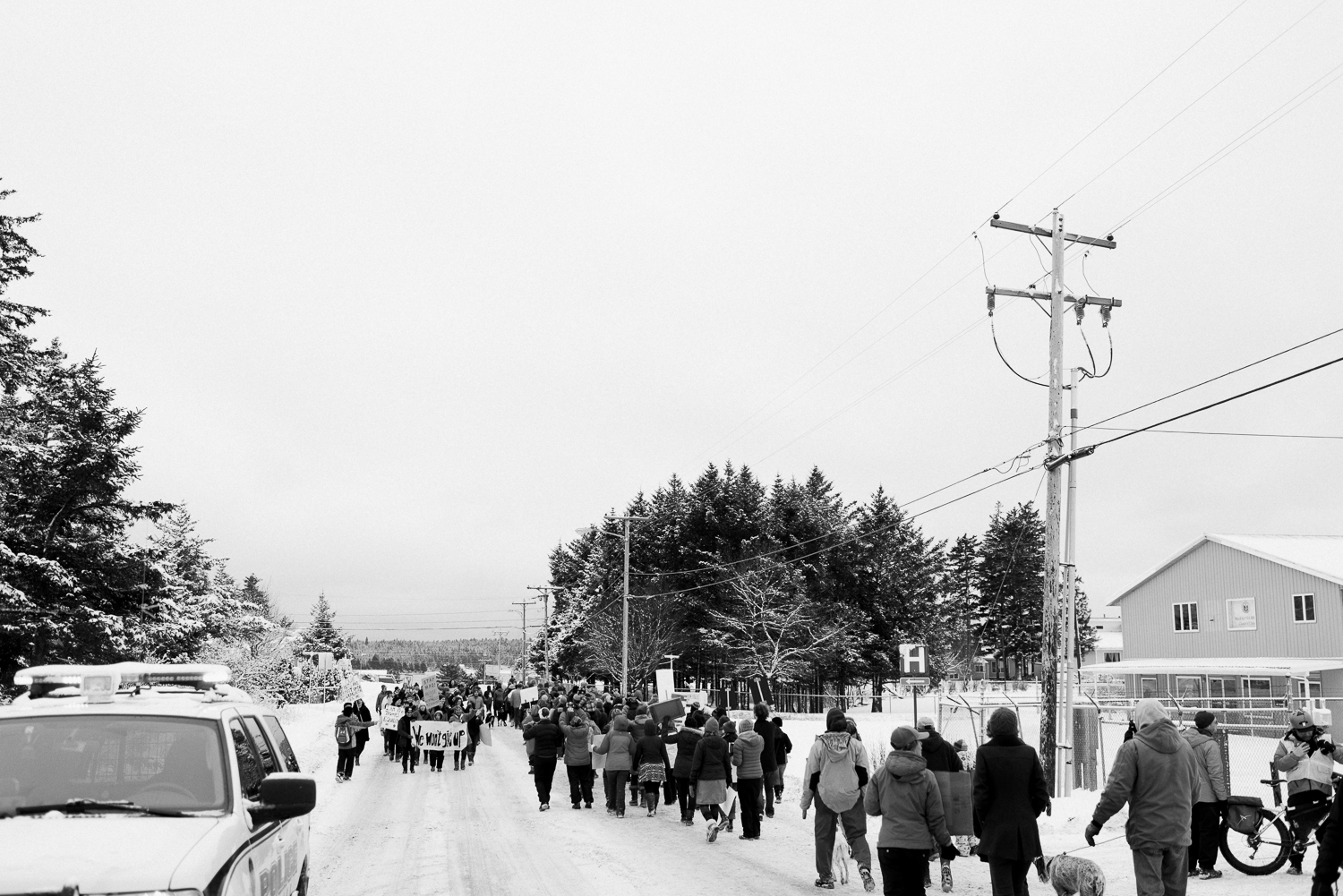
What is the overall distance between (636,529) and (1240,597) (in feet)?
135

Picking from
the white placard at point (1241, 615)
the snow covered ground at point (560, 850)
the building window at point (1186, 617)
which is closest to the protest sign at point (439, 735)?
the snow covered ground at point (560, 850)

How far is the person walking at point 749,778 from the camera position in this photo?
14.5 metres

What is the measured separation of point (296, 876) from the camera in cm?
752

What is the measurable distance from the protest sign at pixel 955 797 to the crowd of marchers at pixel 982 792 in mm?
97

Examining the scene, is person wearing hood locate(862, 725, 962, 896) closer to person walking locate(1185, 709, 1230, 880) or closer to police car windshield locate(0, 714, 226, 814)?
person walking locate(1185, 709, 1230, 880)

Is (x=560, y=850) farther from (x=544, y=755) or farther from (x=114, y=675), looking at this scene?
(x=114, y=675)

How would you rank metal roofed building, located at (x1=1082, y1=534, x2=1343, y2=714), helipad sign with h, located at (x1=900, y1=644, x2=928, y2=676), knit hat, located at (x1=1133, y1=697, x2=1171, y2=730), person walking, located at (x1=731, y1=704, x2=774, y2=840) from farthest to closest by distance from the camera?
metal roofed building, located at (x1=1082, y1=534, x2=1343, y2=714), helipad sign with h, located at (x1=900, y1=644, x2=928, y2=676), person walking, located at (x1=731, y1=704, x2=774, y2=840), knit hat, located at (x1=1133, y1=697, x2=1171, y2=730)

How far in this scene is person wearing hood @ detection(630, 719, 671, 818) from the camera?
17500 millimetres

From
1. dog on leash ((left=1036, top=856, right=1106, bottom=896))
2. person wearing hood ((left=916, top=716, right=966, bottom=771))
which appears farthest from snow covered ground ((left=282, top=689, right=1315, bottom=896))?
dog on leash ((left=1036, top=856, right=1106, bottom=896))

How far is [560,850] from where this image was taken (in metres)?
A: 13.5

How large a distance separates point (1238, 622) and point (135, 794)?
156ft

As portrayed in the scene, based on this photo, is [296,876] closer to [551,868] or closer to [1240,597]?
[551,868]

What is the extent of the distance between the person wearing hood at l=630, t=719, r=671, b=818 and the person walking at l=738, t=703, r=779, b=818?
1770mm

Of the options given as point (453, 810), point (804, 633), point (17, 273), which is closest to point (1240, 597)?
point (804, 633)
